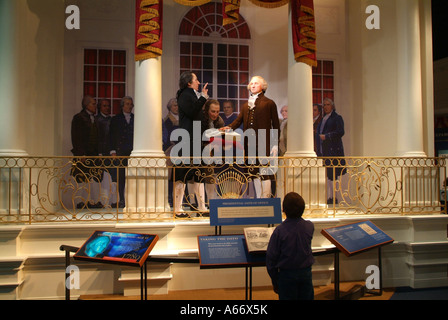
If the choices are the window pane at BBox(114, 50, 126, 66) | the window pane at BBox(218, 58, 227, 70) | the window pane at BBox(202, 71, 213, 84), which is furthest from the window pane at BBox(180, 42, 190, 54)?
the window pane at BBox(114, 50, 126, 66)

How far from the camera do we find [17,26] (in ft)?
19.9

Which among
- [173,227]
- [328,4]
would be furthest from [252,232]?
[328,4]

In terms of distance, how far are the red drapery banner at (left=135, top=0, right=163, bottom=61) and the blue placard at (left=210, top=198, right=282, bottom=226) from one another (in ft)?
9.10

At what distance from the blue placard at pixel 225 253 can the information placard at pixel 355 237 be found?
1.01m

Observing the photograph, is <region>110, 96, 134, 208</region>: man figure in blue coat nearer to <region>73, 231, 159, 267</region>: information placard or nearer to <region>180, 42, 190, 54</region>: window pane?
<region>180, 42, 190, 54</region>: window pane

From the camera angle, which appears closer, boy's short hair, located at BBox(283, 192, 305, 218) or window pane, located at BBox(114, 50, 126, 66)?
boy's short hair, located at BBox(283, 192, 305, 218)

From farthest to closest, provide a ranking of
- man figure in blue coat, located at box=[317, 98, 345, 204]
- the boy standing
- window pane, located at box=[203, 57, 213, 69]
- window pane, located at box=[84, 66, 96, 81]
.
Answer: man figure in blue coat, located at box=[317, 98, 345, 204] < window pane, located at box=[203, 57, 213, 69] < window pane, located at box=[84, 66, 96, 81] < the boy standing

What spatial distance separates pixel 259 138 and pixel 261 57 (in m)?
2.97

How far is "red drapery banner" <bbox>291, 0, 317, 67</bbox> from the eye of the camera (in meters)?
6.75

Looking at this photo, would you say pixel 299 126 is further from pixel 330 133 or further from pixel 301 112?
pixel 330 133

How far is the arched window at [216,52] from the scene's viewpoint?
898cm

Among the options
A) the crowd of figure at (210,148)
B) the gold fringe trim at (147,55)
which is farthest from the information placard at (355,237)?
the gold fringe trim at (147,55)
